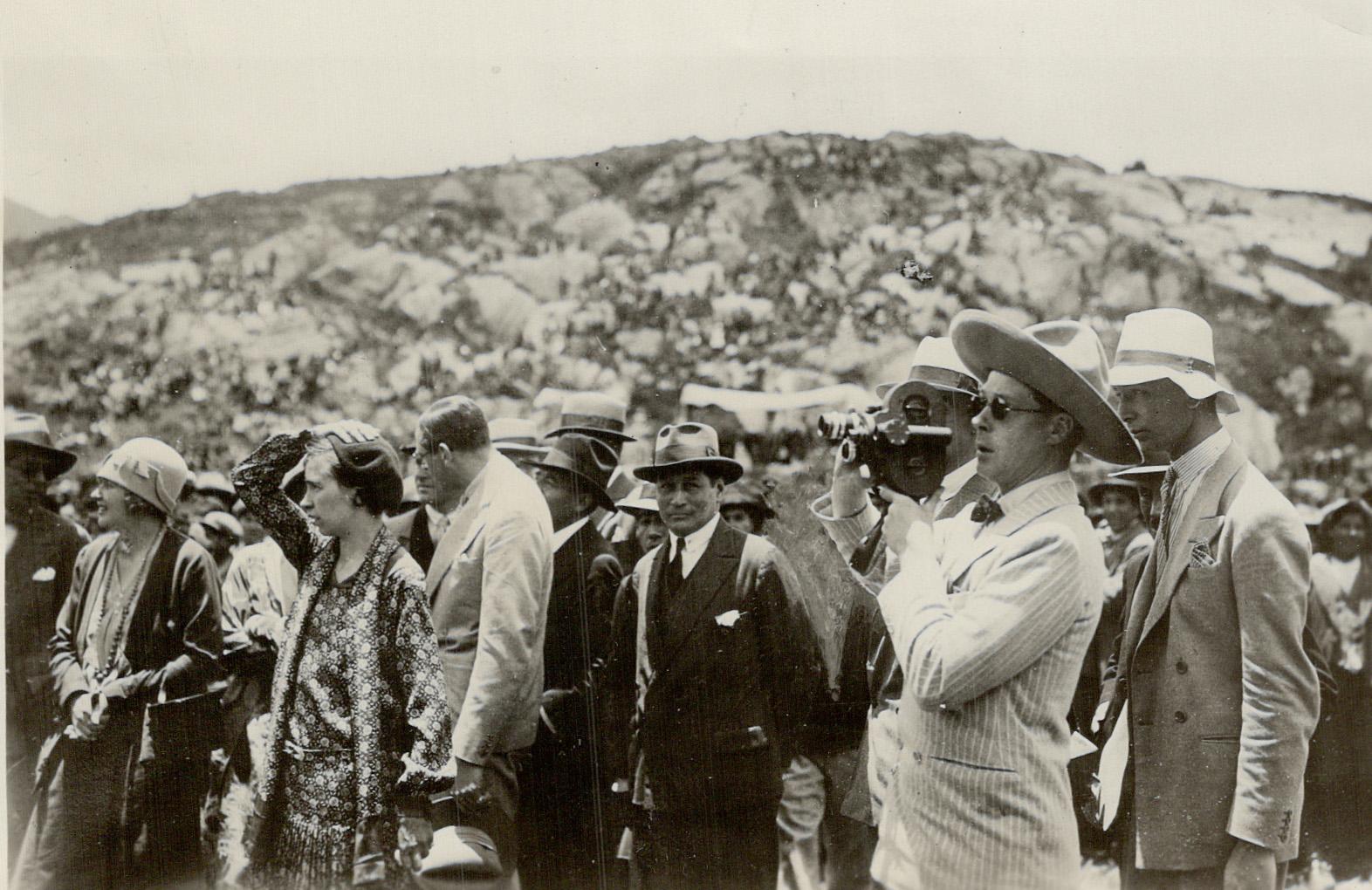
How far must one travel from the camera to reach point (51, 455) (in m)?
4.46

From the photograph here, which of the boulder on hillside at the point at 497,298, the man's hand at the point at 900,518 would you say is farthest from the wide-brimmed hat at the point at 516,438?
the man's hand at the point at 900,518

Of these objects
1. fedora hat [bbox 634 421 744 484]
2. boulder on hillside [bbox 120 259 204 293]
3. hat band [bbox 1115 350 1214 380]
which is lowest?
fedora hat [bbox 634 421 744 484]

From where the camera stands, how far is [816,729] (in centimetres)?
412

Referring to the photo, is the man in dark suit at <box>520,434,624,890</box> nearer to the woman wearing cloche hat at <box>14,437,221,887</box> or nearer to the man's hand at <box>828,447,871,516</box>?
the woman wearing cloche hat at <box>14,437,221,887</box>

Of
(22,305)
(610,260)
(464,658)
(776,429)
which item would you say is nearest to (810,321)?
(776,429)

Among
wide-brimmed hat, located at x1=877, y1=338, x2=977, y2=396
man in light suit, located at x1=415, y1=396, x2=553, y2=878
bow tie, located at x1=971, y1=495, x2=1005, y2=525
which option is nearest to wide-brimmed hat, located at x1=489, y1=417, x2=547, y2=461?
man in light suit, located at x1=415, y1=396, x2=553, y2=878

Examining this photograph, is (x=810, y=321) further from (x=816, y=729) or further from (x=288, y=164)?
(x=288, y=164)

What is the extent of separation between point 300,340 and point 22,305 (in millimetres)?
1121

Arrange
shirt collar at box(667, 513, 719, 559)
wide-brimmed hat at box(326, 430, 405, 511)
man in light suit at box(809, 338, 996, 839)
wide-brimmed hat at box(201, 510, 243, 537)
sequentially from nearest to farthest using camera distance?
1. man in light suit at box(809, 338, 996, 839)
2. wide-brimmed hat at box(326, 430, 405, 511)
3. shirt collar at box(667, 513, 719, 559)
4. wide-brimmed hat at box(201, 510, 243, 537)

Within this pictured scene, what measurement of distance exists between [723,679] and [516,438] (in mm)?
1278

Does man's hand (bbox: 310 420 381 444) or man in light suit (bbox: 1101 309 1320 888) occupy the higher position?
man's hand (bbox: 310 420 381 444)

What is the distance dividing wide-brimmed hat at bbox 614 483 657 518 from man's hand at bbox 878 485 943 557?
203 cm

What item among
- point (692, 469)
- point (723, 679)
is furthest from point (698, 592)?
point (692, 469)

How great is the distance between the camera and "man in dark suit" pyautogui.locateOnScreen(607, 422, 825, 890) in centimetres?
397
